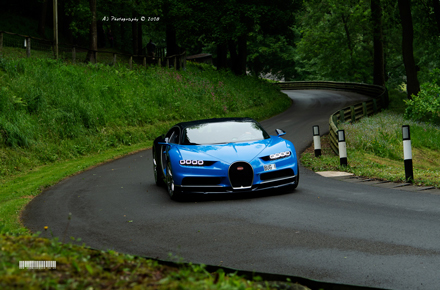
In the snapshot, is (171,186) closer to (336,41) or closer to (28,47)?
(28,47)

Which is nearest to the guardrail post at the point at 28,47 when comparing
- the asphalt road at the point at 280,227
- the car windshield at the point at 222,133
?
the asphalt road at the point at 280,227

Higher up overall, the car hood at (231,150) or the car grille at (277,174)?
the car hood at (231,150)

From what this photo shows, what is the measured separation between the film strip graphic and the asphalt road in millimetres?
2438

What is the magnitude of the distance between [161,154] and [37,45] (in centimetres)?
1720

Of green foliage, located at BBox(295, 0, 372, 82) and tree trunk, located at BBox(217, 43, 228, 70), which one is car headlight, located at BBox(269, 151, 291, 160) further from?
green foliage, located at BBox(295, 0, 372, 82)

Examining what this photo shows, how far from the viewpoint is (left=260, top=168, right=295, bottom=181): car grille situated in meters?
9.69

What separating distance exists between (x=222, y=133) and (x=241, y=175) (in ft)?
5.03

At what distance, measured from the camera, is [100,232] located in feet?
25.0

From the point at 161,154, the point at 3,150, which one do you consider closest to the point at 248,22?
the point at 3,150

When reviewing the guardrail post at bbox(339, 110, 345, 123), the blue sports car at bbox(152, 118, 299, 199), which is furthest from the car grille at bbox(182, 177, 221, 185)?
the guardrail post at bbox(339, 110, 345, 123)

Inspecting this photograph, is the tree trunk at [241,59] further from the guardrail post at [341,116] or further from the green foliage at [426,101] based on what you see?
the green foliage at [426,101]

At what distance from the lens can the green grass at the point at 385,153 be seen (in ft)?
42.9

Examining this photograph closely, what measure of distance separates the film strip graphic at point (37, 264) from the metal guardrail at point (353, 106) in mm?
14038

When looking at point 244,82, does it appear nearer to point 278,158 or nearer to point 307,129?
point 307,129
